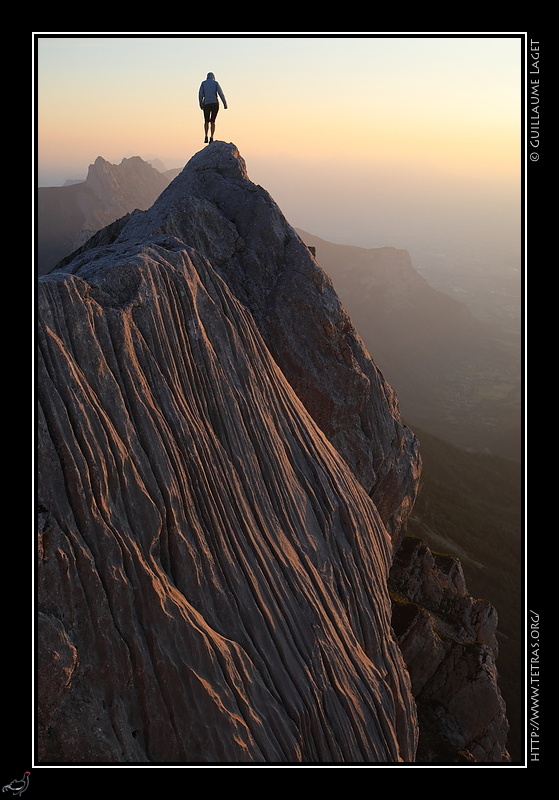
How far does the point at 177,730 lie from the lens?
48.9ft

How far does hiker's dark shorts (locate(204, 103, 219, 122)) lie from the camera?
1247 inches

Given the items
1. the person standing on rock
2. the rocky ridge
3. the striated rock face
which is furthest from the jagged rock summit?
the striated rock face

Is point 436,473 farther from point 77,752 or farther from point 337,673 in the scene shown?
point 77,752

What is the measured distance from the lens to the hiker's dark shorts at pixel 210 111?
3168cm

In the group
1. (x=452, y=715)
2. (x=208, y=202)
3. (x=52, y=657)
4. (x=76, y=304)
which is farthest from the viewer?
(x=452, y=715)

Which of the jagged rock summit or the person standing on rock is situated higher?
the person standing on rock

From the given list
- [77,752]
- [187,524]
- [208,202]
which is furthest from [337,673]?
[208,202]

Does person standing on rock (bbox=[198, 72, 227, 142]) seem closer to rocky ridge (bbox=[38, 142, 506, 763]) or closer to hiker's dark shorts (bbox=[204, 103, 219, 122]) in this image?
hiker's dark shorts (bbox=[204, 103, 219, 122])

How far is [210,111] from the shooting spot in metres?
32.4

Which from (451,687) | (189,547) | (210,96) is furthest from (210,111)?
(451,687)

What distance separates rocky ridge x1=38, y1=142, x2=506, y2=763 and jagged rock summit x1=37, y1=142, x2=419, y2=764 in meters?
0.05
